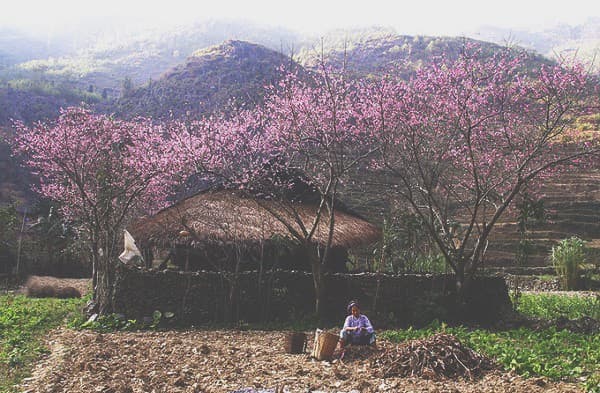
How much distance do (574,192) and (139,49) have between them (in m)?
132

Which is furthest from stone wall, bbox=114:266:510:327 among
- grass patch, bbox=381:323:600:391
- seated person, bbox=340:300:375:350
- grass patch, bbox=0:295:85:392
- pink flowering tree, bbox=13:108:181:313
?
seated person, bbox=340:300:375:350

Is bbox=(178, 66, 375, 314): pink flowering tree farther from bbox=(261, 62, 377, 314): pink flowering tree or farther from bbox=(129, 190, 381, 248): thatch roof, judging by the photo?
bbox=(129, 190, 381, 248): thatch roof

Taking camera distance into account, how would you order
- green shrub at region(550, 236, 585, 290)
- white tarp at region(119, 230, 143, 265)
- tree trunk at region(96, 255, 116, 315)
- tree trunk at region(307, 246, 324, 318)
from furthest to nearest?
green shrub at region(550, 236, 585, 290) < white tarp at region(119, 230, 143, 265) < tree trunk at region(96, 255, 116, 315) < tree trunk at region(307, 246, 324, 318)

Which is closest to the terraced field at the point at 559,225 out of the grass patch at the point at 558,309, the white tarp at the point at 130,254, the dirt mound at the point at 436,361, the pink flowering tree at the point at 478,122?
the grass patch at the point at 558,309

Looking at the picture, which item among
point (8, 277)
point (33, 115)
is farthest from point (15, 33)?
point (8, 277)

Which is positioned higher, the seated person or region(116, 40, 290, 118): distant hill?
region(116, 40, 290, 118): distant hill

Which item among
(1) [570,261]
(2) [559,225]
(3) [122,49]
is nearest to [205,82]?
(2) [559,225]

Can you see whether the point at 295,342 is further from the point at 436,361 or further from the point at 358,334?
the point at 436,361

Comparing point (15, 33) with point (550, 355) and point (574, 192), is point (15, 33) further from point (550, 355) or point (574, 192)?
point (550, 355)

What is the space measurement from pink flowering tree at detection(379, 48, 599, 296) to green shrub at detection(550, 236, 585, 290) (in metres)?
7.87

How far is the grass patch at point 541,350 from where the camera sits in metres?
6.59

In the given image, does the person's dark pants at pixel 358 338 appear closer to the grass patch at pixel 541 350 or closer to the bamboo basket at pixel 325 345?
the bamboo basket at pixel 325 345

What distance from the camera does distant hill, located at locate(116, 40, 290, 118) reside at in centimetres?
5603

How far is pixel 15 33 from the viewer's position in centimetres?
16125
